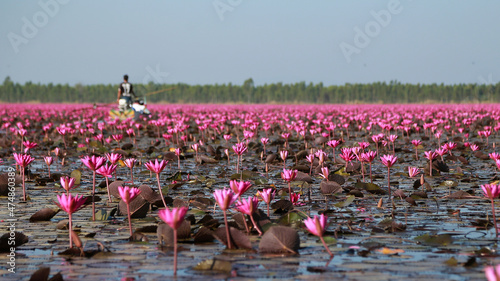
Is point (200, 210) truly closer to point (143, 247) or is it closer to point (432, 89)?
point (143, 247)

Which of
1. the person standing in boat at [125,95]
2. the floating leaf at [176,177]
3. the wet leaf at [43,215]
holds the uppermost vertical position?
the person standing in boat at [125,95]

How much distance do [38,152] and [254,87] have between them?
343 feet

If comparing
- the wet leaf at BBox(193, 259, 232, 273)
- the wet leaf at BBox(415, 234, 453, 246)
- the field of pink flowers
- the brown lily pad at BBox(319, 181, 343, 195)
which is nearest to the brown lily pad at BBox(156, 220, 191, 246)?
the field of pink flowers

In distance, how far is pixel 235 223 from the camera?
407 cm

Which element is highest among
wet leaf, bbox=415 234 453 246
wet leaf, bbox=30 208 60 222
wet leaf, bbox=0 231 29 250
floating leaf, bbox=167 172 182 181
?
wet leaf, bbox=415 234 453 246

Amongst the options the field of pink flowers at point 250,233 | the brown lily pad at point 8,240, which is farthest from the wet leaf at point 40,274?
the brown lily pad at point 8,240

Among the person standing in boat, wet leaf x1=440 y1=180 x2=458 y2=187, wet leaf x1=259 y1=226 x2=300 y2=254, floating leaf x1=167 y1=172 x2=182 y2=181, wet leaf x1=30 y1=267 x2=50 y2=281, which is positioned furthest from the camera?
the person standing in boat

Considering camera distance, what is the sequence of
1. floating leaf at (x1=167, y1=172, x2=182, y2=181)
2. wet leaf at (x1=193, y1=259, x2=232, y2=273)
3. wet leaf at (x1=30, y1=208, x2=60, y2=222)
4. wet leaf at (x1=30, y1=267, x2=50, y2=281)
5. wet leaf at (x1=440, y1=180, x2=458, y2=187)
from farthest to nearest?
floating leaf at (x1=167, y1=172, x2=182, y2=181), wet leaf at (x1=440, y1=180, x2=458, y2=187), wet leaf at (x1=30, y1=208, x2=60, y2=222), wet leaf at (x1=193, y1=259, x2=232, y2=273), wet leaf at (x1=30, y1=267, x2=50, y2=281)

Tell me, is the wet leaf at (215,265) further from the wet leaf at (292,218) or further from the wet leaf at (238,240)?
the wet leaf at (292,218)

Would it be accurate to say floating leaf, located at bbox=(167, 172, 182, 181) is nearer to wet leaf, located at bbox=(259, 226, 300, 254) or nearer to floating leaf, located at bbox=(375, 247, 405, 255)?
wet leaf, located at bbox=(259, 226, 300, 254)

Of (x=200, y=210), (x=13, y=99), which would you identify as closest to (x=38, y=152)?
(x=200, y=210)

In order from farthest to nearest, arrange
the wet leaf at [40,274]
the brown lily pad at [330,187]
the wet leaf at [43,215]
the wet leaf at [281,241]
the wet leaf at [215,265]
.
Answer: the brown lily pad at [330,187] < the wet leaf at [43,215] < the wet leaf at [281,241] < the wet leaf at [215,265] < the wet leaf at [40,274]

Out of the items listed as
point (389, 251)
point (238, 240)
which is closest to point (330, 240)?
point (389, 251)

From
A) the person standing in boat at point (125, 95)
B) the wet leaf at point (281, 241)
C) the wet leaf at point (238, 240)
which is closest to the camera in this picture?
the wet leaf at point (281, 241)
